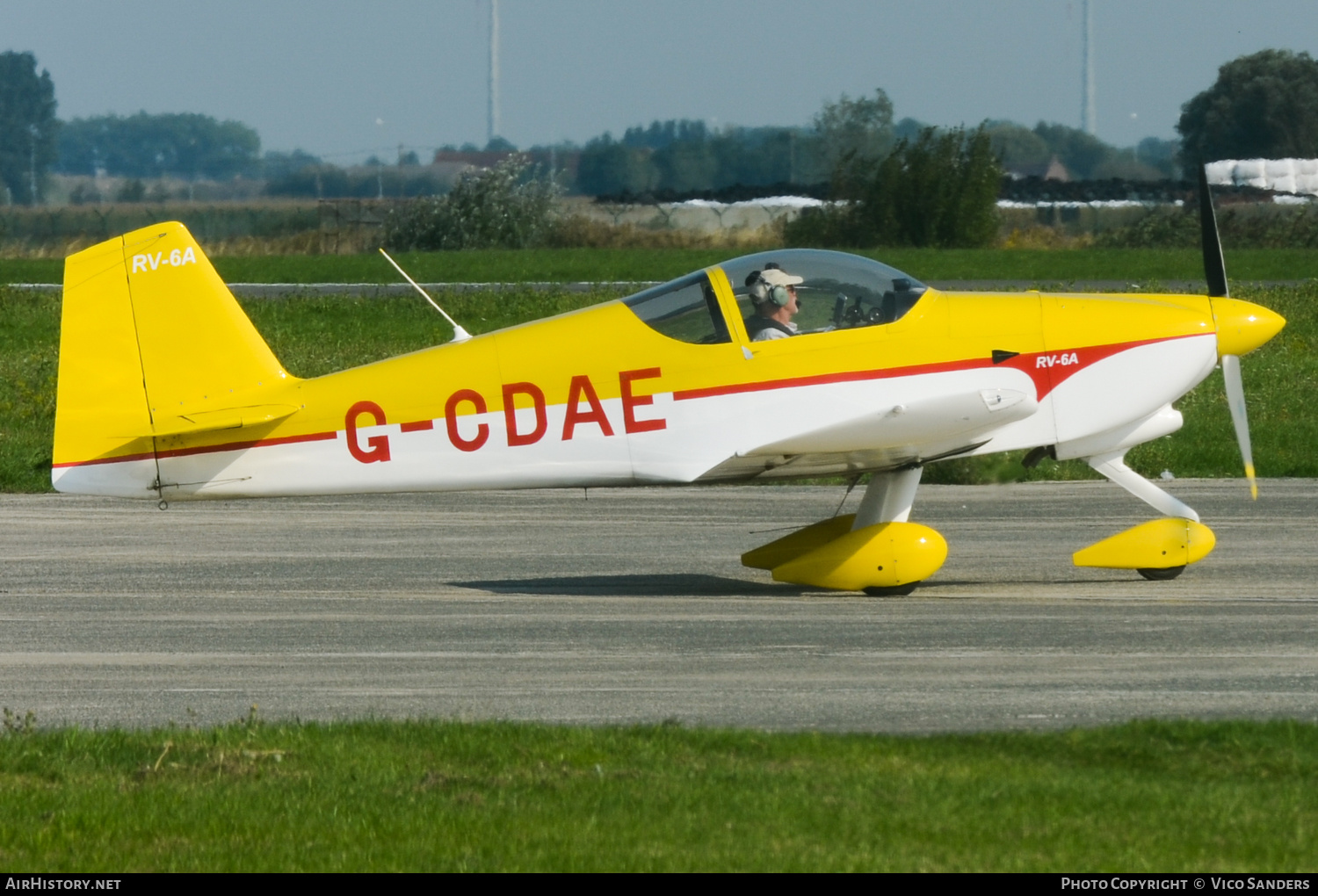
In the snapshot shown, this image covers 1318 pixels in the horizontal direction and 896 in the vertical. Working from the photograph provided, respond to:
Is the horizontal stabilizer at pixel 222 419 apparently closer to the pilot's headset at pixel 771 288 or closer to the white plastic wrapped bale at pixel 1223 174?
the pilot's headset at pixel 771 288

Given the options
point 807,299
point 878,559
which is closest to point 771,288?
point 807,299

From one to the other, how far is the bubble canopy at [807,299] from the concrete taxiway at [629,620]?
5.76 feet

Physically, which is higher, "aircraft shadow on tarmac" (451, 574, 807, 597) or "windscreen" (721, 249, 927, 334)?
"windscreen" (721, 249, 927, 334)

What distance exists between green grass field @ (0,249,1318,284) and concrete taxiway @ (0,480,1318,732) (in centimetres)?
2285

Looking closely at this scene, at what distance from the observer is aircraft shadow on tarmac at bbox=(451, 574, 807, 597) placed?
11.2 meters

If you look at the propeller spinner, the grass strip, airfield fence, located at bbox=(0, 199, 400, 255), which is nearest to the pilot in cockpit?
the propeller spinner

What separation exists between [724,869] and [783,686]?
2.96 metres

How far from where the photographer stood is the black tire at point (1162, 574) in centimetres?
1109

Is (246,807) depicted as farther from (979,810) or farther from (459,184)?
(459,184)

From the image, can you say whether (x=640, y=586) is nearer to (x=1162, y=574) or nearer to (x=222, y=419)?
(x=222, y=419)

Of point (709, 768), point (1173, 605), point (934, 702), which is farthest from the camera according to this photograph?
point (1173, 605)

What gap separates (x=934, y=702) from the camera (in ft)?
→ 26.2

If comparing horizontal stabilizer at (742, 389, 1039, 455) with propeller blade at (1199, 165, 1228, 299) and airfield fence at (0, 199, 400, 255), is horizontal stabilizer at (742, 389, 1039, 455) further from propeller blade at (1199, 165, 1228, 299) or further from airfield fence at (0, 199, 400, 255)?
airfield fence at (0, 199, 400, 255)
